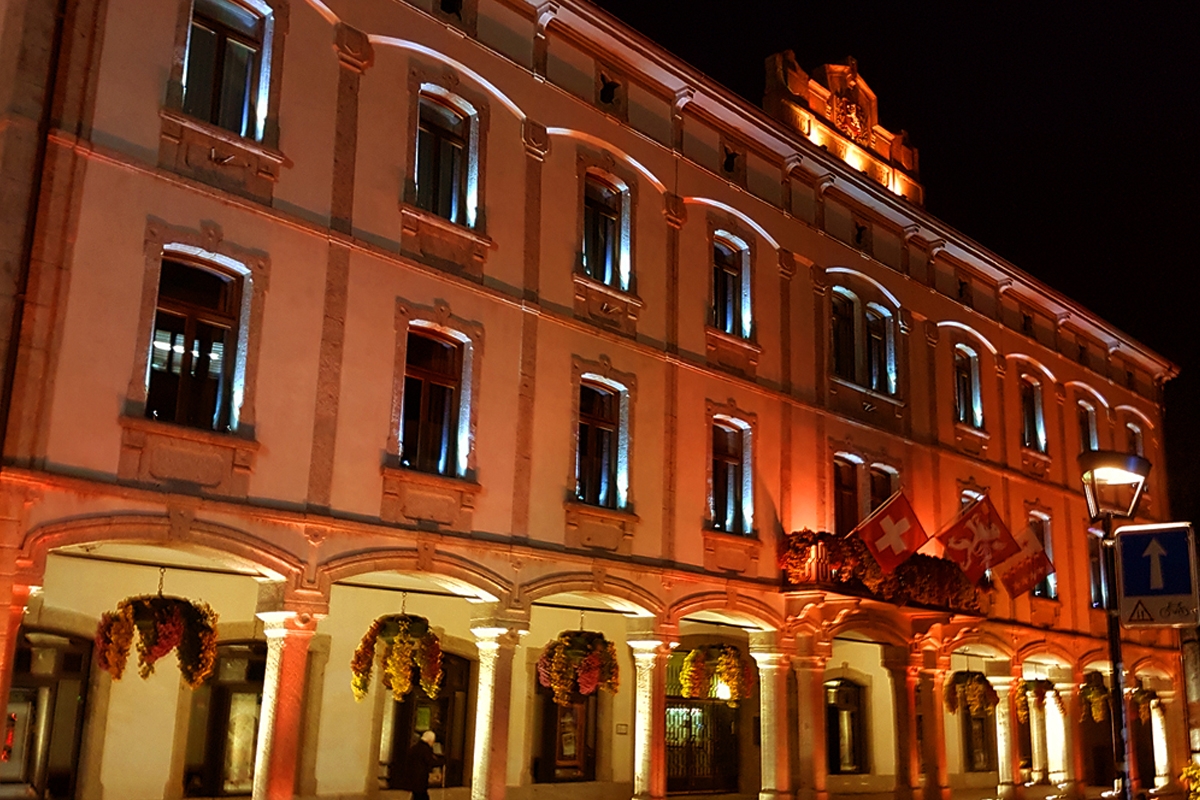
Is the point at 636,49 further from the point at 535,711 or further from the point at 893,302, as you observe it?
the point at 535,711

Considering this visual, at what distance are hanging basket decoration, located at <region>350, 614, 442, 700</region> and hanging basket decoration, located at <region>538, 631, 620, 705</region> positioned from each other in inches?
94.7

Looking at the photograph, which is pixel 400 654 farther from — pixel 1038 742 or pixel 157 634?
pixel 1038 742

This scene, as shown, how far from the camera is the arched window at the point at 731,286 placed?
22375 mm

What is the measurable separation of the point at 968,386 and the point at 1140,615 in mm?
18611

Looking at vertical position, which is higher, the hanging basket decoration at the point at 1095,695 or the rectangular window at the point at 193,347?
the rectangular window at the point at 193,347

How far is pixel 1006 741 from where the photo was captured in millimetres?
27078

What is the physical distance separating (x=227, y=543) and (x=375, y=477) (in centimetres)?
236

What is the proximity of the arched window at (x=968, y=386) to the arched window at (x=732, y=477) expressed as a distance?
856cm

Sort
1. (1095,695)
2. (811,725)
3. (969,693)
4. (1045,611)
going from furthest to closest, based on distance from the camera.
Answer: (1095,695) → (1045,611) → (969,693) → (811,725)

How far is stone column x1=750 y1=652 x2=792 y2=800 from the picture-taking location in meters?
20.9

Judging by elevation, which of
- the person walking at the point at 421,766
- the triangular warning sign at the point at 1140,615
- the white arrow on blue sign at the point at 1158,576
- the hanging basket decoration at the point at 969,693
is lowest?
the person walking at the point at 421,766

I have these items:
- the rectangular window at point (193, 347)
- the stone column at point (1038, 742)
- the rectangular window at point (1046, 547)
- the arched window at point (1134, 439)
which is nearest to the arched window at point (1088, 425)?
the arched window at point (1134, 439)

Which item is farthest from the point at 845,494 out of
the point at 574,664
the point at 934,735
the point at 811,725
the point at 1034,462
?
the point at 1034,462

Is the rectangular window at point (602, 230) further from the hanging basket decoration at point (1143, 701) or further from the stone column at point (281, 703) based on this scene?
the hanging basket decoration at point (1143, 701)
